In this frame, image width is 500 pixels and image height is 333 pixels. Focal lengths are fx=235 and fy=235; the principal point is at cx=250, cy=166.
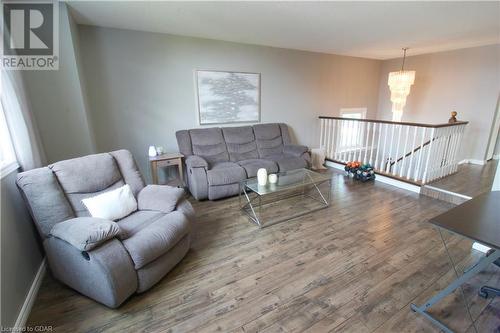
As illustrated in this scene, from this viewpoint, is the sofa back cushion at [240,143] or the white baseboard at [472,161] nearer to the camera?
the sofa back cushion at [240,143]

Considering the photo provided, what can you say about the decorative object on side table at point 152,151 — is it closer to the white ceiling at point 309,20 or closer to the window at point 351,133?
the white ceiling at point 309,20

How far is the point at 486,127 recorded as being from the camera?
4625 millimetres

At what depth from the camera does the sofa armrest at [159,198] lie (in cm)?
218

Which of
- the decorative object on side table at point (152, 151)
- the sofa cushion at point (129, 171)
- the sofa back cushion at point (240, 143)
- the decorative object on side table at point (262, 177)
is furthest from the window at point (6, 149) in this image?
the sofa back cushion at point (240, 143)

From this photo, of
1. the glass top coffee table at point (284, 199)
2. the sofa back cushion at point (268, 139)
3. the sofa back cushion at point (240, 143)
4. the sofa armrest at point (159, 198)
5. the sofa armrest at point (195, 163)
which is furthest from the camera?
the sofa back cushion at point (268, 139)

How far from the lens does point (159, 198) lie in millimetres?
2221

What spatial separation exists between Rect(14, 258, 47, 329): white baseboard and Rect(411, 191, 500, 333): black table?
8.51 feet

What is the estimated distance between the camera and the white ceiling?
96.6 inches

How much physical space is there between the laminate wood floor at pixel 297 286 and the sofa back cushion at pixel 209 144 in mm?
1334

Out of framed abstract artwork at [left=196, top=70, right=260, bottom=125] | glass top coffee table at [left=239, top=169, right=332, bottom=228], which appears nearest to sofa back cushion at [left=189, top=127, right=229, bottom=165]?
framed abstract artwork at [left=196, top=70, right=260, bottom=125]

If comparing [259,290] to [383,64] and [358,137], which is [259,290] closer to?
[358,137]

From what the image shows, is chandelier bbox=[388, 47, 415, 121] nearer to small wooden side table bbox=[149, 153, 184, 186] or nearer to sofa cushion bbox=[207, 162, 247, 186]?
sofa cushion bbox=[207, 162, 247, 186]

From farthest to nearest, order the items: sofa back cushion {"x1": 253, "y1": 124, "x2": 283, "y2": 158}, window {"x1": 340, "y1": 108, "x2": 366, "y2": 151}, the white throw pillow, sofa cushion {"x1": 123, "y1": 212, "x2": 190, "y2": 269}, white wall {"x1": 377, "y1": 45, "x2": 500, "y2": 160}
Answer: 1. window {"x1": 340, "y1": 108, "x2": 366, "y2": 151}
2. white wall {"x1": 377, "y1": 45, "x2": 500, "y2": 160}
3. sofa back cushion {"x1": 253, "y1": 124, "x2": 283, "y2": 158}
4. the white throw pillow
5. sofa cushion {"x1": 123, "y1": 212, "x2": 190, "y2": 269}

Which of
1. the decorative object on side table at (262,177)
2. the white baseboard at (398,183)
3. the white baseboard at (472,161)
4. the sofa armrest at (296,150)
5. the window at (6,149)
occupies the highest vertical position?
the window at (6,149)
